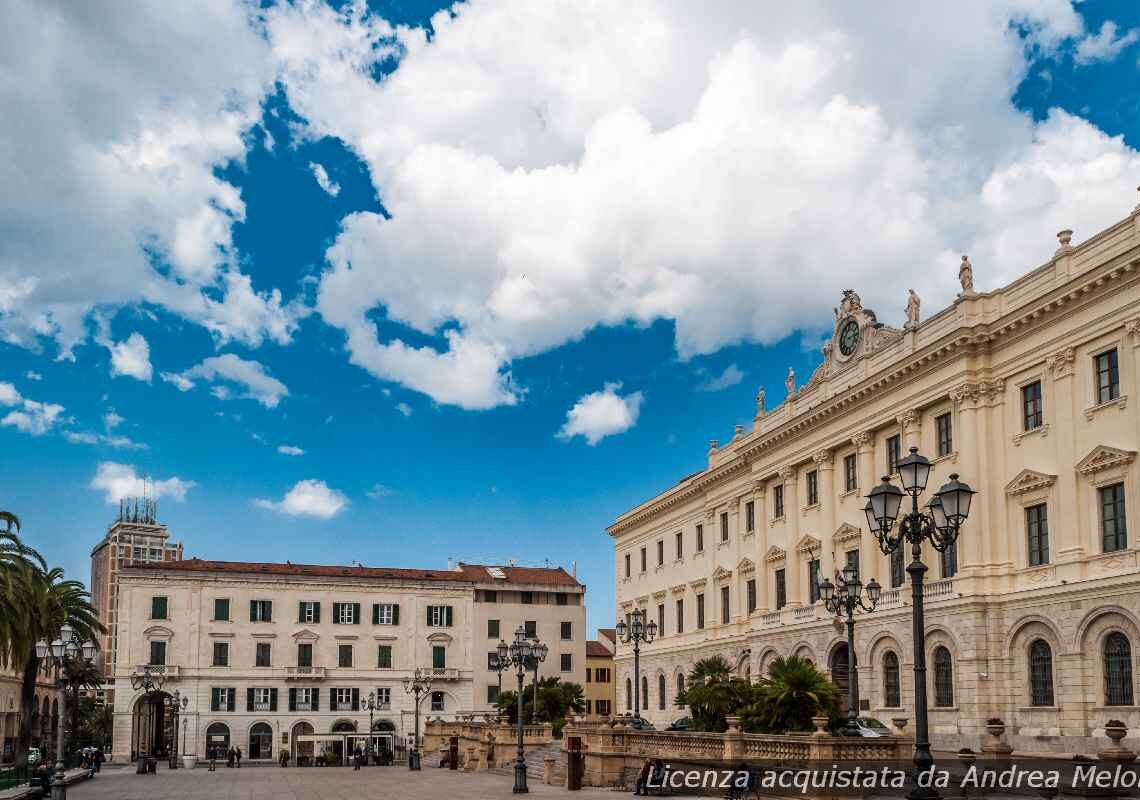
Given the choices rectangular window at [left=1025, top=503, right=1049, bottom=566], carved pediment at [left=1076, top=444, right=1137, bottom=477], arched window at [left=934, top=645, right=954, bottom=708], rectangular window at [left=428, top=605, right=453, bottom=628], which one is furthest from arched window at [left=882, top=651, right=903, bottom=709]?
rectangular window at [left=428, top=605, right=453, bottom=628]

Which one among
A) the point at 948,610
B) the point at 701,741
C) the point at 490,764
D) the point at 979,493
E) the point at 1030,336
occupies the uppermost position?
the point at 1030,336

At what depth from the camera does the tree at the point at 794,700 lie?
31391 millimetres

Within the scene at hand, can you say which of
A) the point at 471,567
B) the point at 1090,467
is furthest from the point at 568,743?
the point at 471,567

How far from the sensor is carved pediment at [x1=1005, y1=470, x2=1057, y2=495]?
39.0m

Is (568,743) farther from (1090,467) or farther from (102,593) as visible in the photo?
(102,593)

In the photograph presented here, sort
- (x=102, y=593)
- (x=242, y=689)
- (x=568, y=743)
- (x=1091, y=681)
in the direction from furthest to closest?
1. (x=102, y=593)
2. (x=242, y=689)
3. (x=568, y=743)
4. (x=1091, y=681)

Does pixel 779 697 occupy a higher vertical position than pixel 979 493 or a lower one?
lower

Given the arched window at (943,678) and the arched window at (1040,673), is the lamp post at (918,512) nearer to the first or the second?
the arched window at (1040,673)

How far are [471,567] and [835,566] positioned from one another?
157 ft

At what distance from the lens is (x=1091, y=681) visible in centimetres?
3622

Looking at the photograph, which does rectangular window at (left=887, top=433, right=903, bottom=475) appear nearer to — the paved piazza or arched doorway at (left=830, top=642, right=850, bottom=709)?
arched doorway at (left=830, top=642, right=850, bottom=709)

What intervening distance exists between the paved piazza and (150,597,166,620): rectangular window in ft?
64.5

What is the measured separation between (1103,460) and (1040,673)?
7358 mm

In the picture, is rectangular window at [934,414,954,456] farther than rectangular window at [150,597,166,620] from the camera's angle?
No
